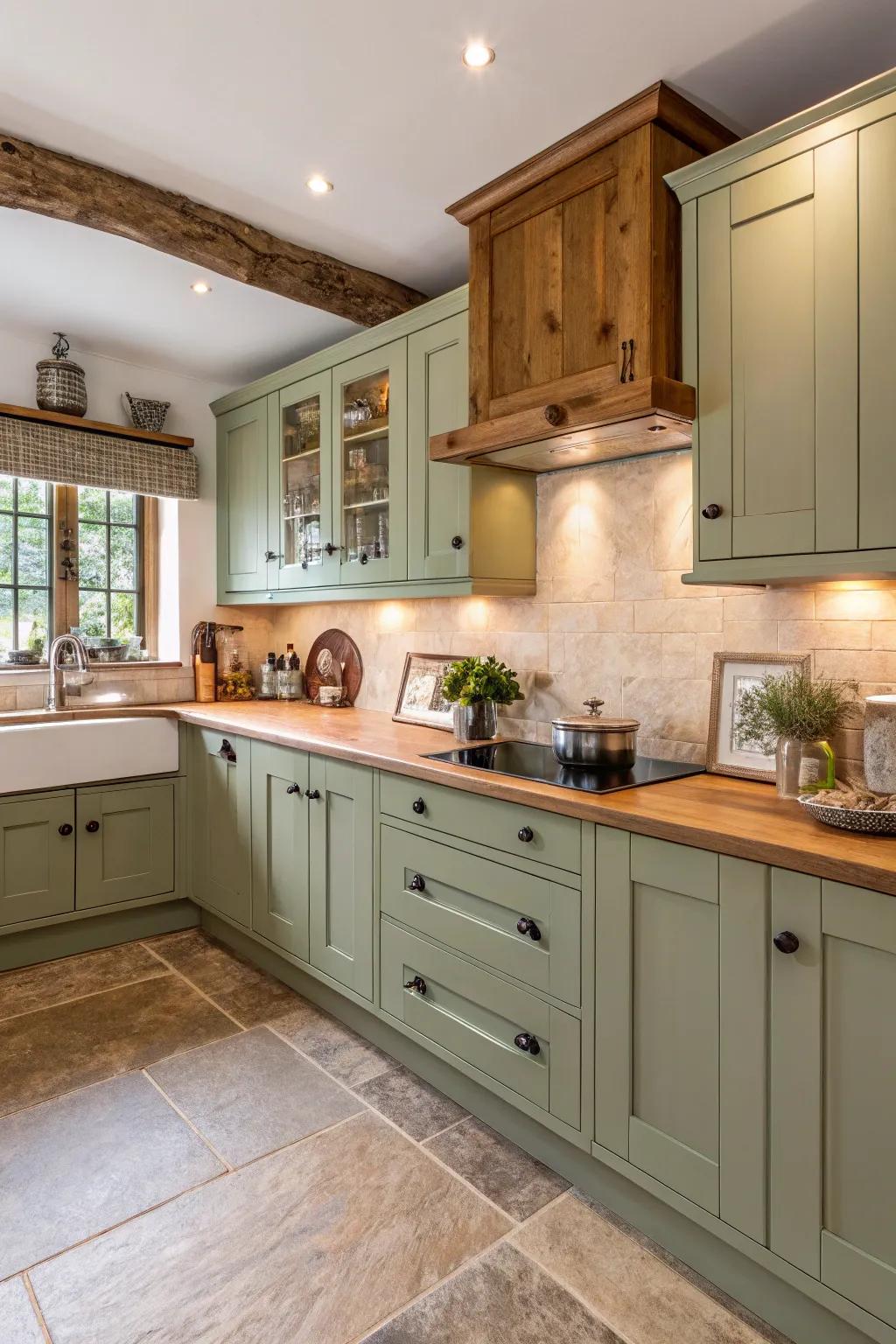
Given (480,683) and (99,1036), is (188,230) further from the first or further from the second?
(99,1036)

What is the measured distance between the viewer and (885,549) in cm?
165

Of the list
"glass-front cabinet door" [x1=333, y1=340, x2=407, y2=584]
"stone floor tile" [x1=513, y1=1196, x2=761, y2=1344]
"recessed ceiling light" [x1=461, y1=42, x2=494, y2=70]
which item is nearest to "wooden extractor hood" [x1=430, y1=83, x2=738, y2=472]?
"recessed ceiling light" [x1=461, y1=42, x2=494, y2=70]

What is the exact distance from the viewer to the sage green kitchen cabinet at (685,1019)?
1.53 meters

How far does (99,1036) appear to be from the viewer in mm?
2654

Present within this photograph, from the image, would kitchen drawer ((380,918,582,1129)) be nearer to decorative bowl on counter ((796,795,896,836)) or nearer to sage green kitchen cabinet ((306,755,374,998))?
sage green kitchen cabinet ((306,755,374,998))

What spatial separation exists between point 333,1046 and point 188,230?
101 inches

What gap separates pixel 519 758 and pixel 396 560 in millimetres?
932

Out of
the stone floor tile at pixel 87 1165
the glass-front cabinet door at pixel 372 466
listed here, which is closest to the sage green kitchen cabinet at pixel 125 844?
the stone floor tile at pixel 87 1165

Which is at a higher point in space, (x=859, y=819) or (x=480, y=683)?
(x=480, y=683)

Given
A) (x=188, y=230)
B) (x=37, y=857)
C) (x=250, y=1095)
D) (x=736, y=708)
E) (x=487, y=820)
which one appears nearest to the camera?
(x=487, y=820)

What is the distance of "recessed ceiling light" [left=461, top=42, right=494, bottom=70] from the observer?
1.82 metres

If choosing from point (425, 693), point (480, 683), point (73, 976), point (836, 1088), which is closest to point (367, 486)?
point (425, 693)

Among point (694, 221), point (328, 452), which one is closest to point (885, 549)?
point (694, 221)

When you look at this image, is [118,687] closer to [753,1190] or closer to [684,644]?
[684,644]
